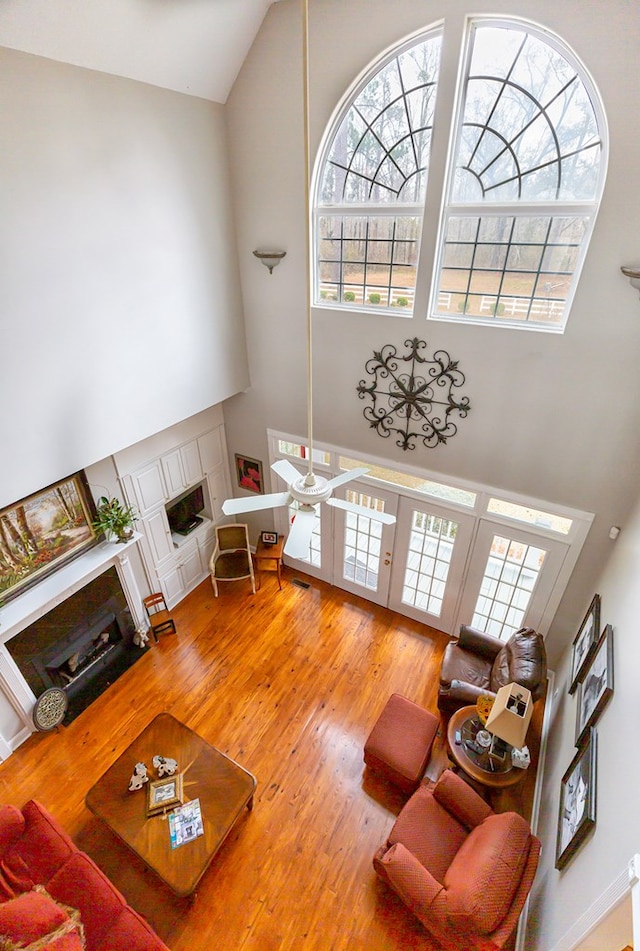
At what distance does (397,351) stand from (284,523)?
3.00 meters

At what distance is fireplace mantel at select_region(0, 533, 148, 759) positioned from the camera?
3836 mm

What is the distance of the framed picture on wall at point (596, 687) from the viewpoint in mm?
2742

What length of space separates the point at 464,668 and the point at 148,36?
5971 mm

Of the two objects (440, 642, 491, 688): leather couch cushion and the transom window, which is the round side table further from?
the transom window

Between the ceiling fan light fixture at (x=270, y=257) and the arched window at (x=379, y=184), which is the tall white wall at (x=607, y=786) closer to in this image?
the arched window at (x=379, y=184)

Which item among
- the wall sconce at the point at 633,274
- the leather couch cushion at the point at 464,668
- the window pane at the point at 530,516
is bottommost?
the leather couch cushion at the point at 464,668

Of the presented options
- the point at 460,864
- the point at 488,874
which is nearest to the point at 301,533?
the point at 488,874

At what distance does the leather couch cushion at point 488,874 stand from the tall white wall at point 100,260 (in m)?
4.12

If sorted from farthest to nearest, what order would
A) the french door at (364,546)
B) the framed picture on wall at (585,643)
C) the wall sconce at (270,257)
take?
the french door at (364,546), the wall sconce at (270,257), the framed picture on wall at (585,643)

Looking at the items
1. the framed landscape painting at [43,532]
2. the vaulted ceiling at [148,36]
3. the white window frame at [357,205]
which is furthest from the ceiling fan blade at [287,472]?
the vaulted ceiling at [148,36]

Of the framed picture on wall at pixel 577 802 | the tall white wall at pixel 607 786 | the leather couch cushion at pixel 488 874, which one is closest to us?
the tall white wall at pixel 607 786

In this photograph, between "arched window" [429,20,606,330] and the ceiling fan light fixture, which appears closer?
"arched window" [429,20,606,330]

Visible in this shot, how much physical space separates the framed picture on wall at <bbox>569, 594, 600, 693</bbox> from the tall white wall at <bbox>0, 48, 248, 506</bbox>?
432cm

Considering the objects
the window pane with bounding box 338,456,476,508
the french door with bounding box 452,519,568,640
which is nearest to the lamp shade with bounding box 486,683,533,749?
the french door with bounding box 452,519,568,640
